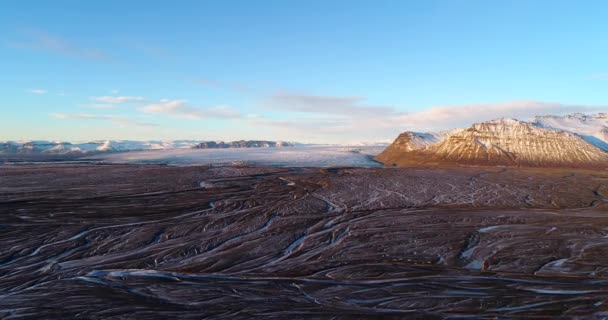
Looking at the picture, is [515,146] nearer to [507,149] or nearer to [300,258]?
[507,149]

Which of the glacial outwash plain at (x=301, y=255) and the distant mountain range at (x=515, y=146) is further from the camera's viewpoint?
the distant mountain range at (x=515, y=146)

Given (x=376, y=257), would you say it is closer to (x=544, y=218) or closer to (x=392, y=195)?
(x=544, y=218)

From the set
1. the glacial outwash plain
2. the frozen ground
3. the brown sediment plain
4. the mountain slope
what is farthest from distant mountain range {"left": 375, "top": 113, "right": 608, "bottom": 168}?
the brown sediment plain

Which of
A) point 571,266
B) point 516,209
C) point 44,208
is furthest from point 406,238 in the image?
point 44,208

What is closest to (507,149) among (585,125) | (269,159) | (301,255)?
(585,125)

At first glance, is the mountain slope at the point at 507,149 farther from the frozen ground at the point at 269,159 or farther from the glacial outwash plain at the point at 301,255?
the glacial outwash plain at the point at 301,255

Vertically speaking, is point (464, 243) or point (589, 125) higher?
point (589, 125)

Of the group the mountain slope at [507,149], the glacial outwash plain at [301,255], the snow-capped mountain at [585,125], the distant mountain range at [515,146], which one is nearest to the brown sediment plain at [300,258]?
the glacial outwash plain at [301,255]
